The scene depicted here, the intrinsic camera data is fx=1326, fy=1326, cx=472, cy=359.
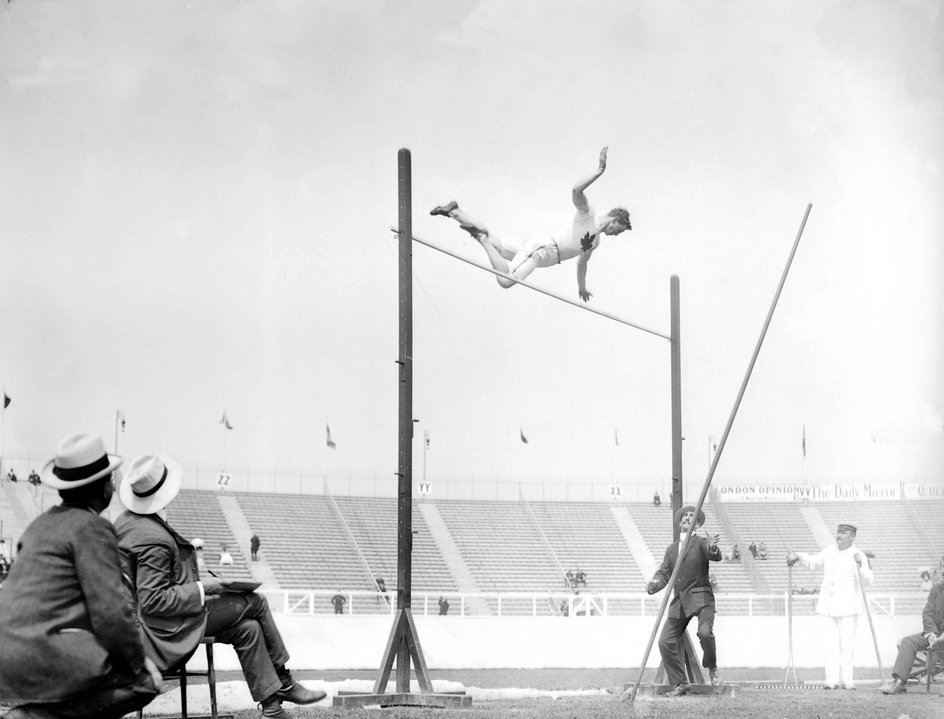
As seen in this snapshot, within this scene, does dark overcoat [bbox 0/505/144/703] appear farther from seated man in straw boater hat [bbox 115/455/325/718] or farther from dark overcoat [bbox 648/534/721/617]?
dark overcoat [bbox 648/534/721/617]

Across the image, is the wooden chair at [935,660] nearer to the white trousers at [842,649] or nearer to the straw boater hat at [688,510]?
the white trousers at [842,649]

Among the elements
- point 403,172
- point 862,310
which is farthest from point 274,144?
point 403,172

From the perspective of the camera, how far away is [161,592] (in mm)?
5977

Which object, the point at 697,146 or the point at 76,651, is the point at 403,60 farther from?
the point at 76,651

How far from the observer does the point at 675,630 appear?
11.0 meters

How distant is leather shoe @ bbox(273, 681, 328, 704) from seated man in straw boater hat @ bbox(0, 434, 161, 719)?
2086 mm

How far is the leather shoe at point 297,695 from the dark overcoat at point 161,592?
60 centimetres

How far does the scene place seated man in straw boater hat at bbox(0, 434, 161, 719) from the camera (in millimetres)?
4289

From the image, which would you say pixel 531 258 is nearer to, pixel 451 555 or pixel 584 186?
pixel 584 186

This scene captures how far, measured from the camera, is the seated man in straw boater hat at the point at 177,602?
5.94 metres

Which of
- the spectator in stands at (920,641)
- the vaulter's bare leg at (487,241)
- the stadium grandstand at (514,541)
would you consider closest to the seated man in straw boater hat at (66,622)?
the vaulter's bare leg at (487,241)

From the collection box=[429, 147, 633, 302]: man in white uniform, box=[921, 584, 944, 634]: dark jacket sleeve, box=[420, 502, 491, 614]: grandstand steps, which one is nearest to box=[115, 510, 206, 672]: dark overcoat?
box=[429, 147, 633, 302]: man in white uniform

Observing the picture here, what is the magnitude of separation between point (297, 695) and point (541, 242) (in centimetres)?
635

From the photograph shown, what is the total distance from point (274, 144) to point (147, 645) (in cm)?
1733
